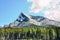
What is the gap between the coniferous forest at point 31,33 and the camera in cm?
10606

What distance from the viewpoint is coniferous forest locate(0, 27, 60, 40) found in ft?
348

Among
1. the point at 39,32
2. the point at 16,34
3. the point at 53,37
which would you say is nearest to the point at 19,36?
the point at 16,34

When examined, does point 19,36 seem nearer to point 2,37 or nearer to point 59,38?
point 2,37

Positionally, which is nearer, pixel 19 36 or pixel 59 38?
pixel 59 38

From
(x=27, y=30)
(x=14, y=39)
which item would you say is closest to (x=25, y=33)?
(x=27, y=30)

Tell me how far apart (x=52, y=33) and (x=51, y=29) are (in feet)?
6.74

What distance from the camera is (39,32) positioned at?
109062 mm

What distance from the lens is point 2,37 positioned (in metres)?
111

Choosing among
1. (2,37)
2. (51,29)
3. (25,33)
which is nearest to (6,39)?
(2,37)

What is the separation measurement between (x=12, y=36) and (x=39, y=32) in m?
14.0

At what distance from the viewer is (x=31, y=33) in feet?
364

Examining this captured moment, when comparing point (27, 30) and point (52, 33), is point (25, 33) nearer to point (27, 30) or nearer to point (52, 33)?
point (27, 30)

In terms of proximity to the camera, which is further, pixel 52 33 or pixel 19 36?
pixel 19 36

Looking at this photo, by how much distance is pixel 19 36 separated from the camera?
4422 inches
